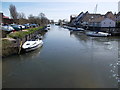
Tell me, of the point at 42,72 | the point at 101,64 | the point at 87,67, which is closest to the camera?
the point at 42,72

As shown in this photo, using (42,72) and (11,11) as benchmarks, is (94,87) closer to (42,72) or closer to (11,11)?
(42,72)

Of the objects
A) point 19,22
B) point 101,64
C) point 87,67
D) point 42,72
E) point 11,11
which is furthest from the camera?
point 11,11

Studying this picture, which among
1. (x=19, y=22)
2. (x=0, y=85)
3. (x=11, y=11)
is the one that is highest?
(x=11, y=11)

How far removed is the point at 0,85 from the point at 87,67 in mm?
→ 7429

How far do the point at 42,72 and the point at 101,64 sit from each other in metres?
5.96

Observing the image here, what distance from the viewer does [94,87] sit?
8242 mm

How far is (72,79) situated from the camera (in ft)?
30.6

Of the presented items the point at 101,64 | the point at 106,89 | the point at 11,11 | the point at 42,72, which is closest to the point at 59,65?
the point at 42,72

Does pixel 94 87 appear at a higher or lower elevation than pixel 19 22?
lower

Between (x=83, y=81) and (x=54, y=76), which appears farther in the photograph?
(x=54, y=76)

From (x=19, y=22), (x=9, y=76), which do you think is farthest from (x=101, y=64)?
(x=19, y=22)

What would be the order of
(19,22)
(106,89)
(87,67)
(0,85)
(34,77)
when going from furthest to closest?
(19,22) → (87,67) → (34,77) → (0,85) → (106,89)

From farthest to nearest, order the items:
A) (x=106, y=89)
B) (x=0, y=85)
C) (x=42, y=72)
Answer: (x=42, y=72) → (x=0, y=85) → (x=106, y=89)

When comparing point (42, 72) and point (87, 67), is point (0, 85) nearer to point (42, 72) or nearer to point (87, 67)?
point (42, 72)
